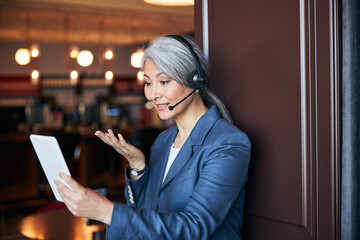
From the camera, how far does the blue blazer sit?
1.30 m

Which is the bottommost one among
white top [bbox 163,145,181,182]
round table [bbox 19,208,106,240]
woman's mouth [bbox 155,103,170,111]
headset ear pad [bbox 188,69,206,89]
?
round table [bbox 19,208,106,240]

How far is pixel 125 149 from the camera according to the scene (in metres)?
1.73

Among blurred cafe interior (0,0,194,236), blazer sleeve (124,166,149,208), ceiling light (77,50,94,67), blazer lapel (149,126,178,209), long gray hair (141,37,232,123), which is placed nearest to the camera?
long gray hair (141,37,232,123)

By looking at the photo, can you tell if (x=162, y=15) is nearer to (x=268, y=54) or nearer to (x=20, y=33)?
(x=20, y=33)

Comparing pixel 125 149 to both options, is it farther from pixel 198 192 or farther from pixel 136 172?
pixel 198 192

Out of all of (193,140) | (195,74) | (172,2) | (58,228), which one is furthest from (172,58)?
(172,2)

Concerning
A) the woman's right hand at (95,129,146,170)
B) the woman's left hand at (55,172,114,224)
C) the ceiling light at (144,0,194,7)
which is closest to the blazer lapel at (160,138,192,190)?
the woman's right hand at (95,129,146,170)

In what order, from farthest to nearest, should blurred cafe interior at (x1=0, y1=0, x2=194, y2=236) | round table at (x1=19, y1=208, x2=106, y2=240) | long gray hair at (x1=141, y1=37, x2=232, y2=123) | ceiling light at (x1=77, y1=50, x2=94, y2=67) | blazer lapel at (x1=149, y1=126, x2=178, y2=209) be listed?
ceiling light at (x1=77, y1=50, x2=94, y2=67)
blurred cafe interior at (x1=0, y1=0, x2=194, y2=236)
round table at (x1=19, y1=208, x2=106, y2=240)
blazer lapel at (x1=149, y1=126, x2=178, y2=209)
long gray hair at (x1=141, y1=37, x2=232, y2=123)

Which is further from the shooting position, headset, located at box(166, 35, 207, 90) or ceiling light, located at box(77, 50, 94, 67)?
ceiling light, located at box(77, 50, 94, 67)

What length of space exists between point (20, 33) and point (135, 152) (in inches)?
379

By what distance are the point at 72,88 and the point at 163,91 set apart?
1114 cm

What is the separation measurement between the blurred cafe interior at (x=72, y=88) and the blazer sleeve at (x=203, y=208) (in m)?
A: 1.16

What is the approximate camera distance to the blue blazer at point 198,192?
1.30 meters

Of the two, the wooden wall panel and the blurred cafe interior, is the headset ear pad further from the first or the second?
the blurred cafe interior
